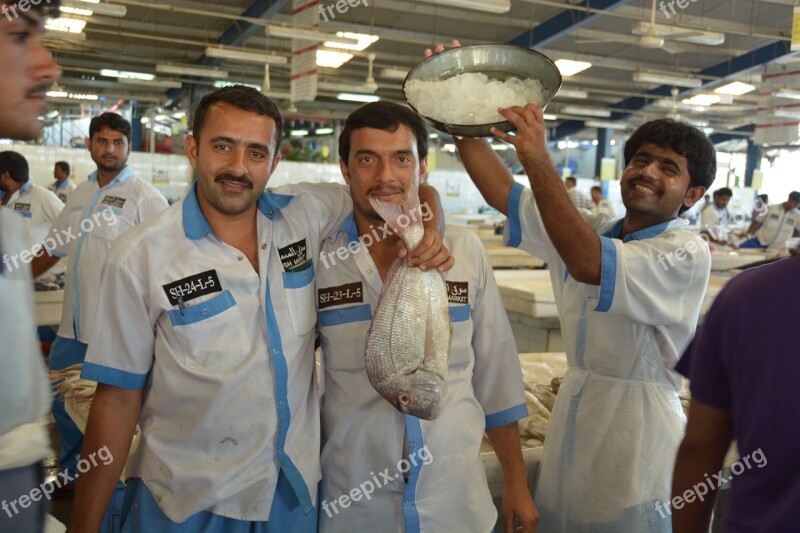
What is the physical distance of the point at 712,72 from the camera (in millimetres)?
15625

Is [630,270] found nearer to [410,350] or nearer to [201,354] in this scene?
[410,350]

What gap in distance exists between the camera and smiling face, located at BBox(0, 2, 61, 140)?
3.28ft

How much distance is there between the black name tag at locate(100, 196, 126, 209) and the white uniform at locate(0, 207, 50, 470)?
11.3 feet

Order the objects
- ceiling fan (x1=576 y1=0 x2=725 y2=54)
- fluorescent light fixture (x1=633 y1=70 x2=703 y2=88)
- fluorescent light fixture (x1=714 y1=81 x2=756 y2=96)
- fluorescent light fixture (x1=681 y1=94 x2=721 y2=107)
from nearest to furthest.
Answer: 1. ceiling fan (x1=576 y1=0 x2=725 y2=54)
2. fluorescent light fixture (x1=633 y1=70 x2=703 y2=88)
3. fluorescent light fixture (x1=714 y1=81 x2=756 y2=96)
4. fluorescent light fixture (x1=681 y1=94 x2=721 y2=107)

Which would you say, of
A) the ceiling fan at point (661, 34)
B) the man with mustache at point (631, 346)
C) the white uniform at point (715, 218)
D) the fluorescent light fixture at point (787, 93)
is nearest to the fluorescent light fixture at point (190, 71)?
the ceiling fan at point (661, 34)

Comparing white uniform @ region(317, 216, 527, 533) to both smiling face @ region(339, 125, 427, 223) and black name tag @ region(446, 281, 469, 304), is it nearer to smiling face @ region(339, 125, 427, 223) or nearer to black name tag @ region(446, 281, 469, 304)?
black name tag @ region(446, 281, 469, 304)

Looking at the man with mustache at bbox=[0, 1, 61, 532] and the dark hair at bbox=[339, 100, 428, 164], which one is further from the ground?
the dark hair at bbox=[339, 100, 428, 164]

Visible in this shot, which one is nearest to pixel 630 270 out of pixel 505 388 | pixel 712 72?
pixel 505 388

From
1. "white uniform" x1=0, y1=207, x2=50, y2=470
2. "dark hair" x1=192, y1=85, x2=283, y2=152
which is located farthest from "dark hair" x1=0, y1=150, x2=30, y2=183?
"white uniform" x1=0, y1=207, x2=50, y2=470

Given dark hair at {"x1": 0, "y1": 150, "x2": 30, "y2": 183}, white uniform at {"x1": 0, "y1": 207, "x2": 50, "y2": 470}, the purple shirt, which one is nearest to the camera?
white uniform at {"x1": 0, "y1": 207, "x2": 50, "y2": 470}

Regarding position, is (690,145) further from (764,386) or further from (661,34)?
(661,34)

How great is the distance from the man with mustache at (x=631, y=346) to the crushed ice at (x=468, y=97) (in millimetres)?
407

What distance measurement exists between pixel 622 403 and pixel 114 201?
10.8ft

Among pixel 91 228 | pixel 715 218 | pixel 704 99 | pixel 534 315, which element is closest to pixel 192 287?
pixel 91 228
